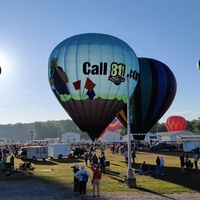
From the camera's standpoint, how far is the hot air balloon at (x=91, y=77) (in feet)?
107

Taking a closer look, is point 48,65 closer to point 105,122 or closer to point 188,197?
point 105,122

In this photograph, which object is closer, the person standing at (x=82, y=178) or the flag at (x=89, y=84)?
the person standing at (x=82, y=178)

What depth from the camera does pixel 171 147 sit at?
57.0 m

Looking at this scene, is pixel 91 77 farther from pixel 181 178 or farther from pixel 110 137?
pixel 110 137

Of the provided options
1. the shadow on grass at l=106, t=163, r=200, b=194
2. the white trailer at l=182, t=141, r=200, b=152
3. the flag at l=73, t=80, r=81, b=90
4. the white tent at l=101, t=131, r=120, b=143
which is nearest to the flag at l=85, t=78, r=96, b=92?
the flag at l=73, t=80, r=81, b=90

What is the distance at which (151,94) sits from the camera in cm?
4278

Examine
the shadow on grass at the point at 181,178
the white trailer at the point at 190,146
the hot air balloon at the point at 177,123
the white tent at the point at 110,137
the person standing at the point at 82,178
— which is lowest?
the shadow on grass at the point at 181,178

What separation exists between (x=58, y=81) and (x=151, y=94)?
1458 centimetres

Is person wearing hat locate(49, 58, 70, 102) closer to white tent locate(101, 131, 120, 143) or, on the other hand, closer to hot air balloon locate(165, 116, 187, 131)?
white tent locate(101, 131, 120, 143)

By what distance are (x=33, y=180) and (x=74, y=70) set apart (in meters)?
13.1

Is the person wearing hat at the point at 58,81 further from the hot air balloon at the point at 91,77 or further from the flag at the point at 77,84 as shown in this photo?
the flag at the point at 77,84

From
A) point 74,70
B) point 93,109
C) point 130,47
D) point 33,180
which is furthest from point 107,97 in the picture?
point 33,180

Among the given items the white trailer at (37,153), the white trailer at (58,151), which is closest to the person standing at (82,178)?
the white trailer at (37,153)

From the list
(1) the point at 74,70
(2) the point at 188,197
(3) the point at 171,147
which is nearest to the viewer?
(2) the point at 188,197
